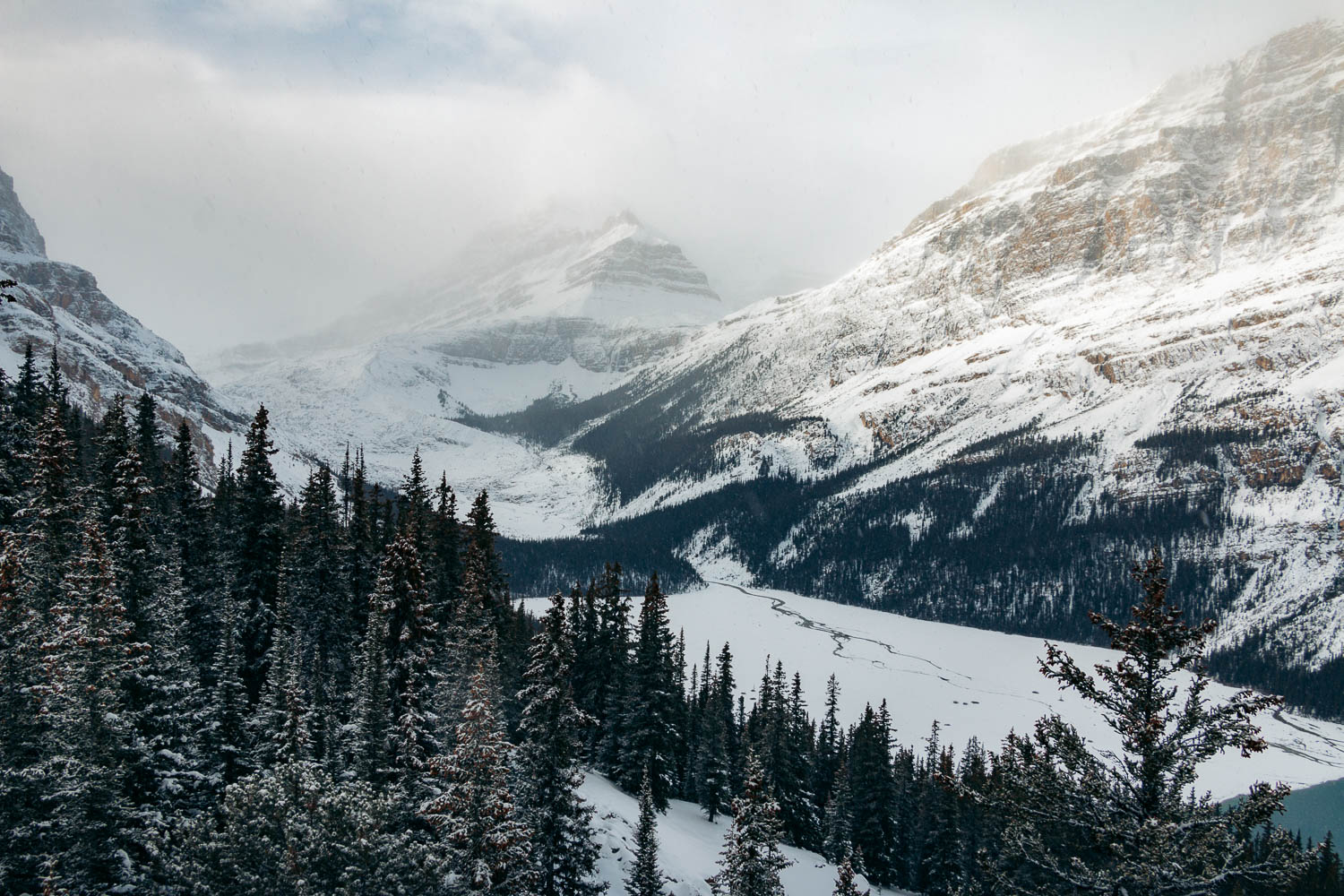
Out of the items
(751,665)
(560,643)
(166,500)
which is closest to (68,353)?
(166,500)

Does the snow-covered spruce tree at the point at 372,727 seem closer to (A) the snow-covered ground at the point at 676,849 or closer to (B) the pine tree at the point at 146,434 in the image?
(A) the snow-covered ground at the point at 676,849

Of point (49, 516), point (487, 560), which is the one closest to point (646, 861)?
point (487, 560)

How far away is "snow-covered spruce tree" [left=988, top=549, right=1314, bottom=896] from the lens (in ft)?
43.5

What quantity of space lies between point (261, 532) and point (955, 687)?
4450 inches

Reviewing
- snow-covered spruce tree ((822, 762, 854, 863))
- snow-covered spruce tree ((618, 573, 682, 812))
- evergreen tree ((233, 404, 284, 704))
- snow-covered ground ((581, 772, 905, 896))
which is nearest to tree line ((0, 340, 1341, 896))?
evergreen tree ((233, 404, 284, 704))

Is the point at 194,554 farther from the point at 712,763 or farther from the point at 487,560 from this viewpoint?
the point at 712,763

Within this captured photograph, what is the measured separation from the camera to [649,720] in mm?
56625

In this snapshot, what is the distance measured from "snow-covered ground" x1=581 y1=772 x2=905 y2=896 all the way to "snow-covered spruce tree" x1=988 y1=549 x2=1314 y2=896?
917 inches

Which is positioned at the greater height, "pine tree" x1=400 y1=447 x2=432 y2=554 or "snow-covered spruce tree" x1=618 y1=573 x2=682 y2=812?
"pine tree" x1=400 y1=447 x2=432 y2=554

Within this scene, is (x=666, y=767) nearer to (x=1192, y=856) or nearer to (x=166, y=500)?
(x=166, y=500)

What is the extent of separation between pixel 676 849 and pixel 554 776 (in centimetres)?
1876

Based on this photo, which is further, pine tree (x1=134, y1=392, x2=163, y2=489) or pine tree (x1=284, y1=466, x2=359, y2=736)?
pine tree (x1=134, y1=392, x2=163, y2=489)

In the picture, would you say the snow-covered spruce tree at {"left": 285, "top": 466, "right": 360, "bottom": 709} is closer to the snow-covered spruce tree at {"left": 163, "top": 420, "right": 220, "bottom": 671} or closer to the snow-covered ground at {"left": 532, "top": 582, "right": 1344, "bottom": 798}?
the snow-covered spruce tree at {"left": 163, "top": 420, "right": 220, "bottom": 671}

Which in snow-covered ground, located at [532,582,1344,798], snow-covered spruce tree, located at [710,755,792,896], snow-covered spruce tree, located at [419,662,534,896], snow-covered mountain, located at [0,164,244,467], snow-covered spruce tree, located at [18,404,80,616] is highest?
snow-covered mountain, located at [0,164,244,467]
